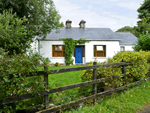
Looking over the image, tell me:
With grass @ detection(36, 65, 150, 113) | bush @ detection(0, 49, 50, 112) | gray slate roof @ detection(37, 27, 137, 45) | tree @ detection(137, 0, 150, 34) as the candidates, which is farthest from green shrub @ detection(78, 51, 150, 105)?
tree @ detection(137, 0, 150, 34)

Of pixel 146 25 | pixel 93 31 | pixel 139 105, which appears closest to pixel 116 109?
pixel 139 105

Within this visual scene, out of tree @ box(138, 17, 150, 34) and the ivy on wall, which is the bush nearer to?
the ivy on wall

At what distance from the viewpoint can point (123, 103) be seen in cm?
356

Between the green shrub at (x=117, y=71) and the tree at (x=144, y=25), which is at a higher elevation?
the tree at (x=144, y=25)

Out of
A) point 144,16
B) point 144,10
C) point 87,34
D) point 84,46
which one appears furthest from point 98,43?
point 144,10

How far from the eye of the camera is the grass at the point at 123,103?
315 cm

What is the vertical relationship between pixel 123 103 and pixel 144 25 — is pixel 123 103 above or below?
below

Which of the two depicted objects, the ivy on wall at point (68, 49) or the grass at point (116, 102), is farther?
the ivy on wall at point (68, 49)

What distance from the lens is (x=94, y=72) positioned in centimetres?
377

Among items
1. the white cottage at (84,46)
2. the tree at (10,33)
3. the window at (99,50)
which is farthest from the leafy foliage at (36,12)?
the window at (99,50)

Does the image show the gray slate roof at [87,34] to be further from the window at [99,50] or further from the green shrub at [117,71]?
the green shrub at [117,71]

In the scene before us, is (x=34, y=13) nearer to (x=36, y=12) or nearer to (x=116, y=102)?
(x=36, y=12)

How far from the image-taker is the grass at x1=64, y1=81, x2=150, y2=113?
3151 millimetres

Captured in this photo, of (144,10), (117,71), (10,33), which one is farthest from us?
(144,10)
